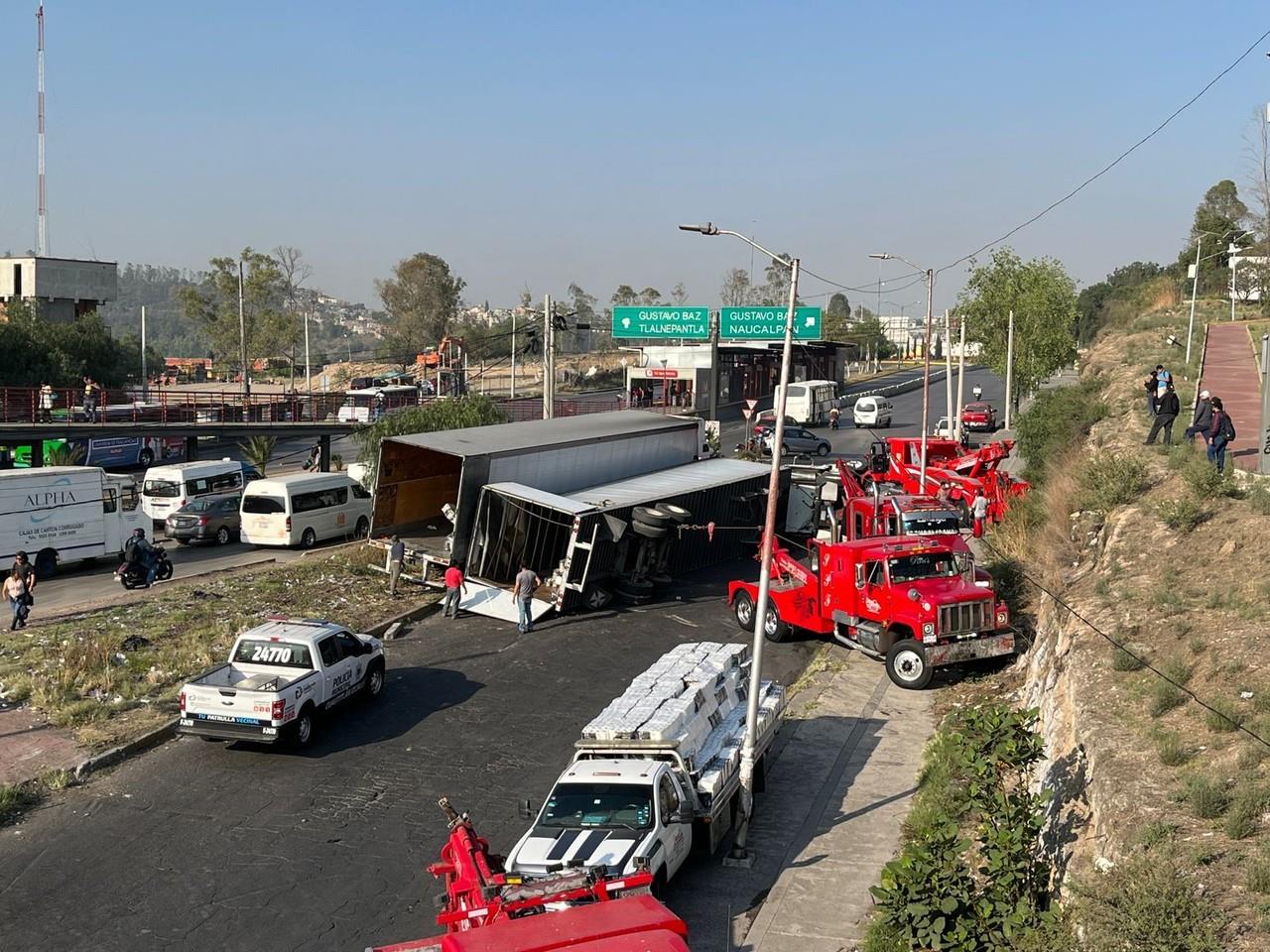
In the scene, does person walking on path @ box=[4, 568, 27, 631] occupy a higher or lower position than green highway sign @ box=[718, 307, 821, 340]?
lower

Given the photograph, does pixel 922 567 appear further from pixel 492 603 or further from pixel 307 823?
pixel 307 823

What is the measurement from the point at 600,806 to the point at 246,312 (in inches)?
4282

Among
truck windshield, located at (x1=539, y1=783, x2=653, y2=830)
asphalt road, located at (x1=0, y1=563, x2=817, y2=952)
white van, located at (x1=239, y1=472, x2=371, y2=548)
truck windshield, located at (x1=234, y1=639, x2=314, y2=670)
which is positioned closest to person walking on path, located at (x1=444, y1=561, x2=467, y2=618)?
asphalt road, located at (x1=0, y1=563, x2=817, y2=952)

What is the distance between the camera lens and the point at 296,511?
3497cm

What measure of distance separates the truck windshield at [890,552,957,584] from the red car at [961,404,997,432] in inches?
1532

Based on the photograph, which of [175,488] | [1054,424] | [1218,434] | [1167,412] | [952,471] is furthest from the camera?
[175,488]

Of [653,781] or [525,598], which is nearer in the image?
[653,781]

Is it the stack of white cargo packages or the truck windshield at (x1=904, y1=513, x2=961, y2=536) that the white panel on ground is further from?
the truck windshield at (x1=904, y1=513, x2=961, y2=536)

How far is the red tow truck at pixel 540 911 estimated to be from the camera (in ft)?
29.1

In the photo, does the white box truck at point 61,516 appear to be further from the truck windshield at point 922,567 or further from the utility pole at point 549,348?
the truck windshield at point 922,567

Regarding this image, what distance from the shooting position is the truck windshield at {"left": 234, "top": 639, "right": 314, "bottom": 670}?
60.3 ft

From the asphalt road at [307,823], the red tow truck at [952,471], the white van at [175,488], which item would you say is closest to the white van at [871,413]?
the red tow truck at [952,471]

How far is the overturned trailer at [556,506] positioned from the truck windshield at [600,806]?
12779 mm

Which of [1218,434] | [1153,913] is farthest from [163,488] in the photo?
[1153,913]
